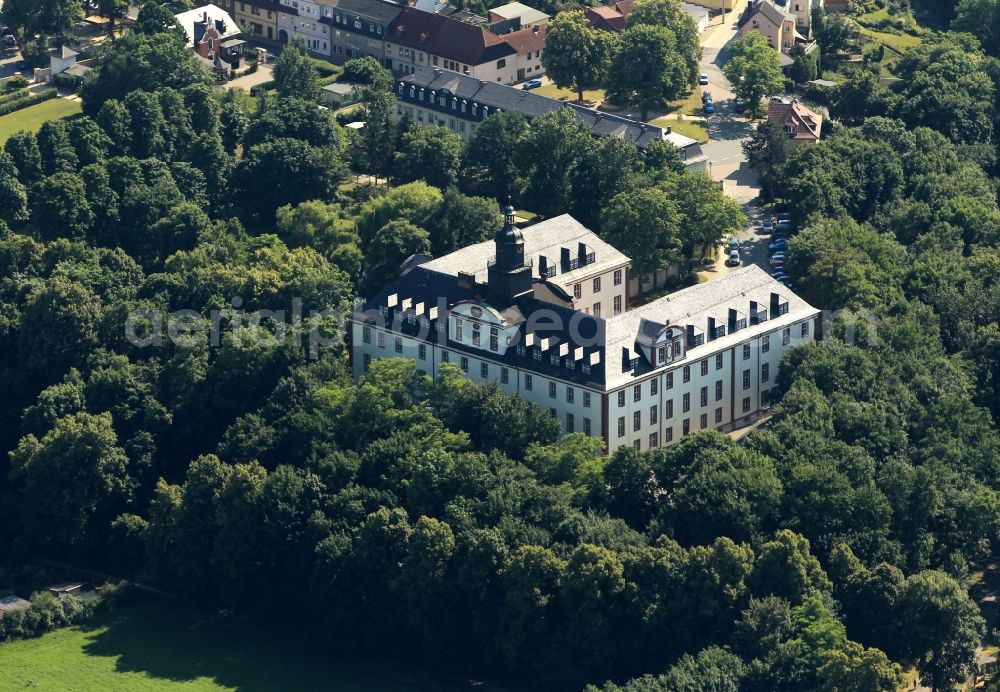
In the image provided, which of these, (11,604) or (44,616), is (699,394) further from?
(11,604)

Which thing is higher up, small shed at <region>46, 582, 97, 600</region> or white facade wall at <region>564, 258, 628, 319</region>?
white facade wall at <region>564, 258, 628, 319</region>

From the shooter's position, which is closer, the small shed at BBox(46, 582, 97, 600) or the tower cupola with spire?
the small shed at BBox(46, 582, 97, 600)

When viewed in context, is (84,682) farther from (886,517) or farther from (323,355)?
(886,517)

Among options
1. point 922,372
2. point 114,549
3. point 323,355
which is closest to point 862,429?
point 922,372

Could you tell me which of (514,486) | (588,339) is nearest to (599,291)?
(588,339)

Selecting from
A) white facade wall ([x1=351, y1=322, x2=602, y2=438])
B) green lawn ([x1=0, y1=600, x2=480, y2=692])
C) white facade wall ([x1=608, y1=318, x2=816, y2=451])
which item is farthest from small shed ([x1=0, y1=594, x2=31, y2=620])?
white facade wall ([x1=608, y1=318, x2=816, y2=451])

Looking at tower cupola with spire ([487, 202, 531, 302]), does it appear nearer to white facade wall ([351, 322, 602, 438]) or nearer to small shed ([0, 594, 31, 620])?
white facade wall ([351, 322, 602, 438])

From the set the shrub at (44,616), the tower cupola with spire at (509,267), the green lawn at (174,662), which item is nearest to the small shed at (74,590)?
the shrub at (44,616)
